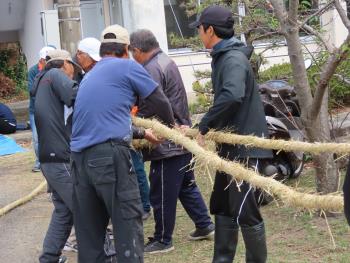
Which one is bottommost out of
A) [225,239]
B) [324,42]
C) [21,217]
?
[21,217]

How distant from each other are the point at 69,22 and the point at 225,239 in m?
5.34

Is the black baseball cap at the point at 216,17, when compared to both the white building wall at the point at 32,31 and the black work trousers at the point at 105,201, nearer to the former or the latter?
the black work trousers at the point at 105,201

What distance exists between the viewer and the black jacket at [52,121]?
4.84 meters

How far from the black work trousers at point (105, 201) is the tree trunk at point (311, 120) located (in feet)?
7.35

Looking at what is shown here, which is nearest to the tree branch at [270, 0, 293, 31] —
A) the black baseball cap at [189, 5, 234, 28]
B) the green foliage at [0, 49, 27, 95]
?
the black baseball cap at [189, 5, 234, 28]

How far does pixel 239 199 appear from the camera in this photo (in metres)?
4.29

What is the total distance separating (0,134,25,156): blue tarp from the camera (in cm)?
1083

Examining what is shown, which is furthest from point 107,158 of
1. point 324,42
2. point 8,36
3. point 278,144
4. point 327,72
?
point 8,36

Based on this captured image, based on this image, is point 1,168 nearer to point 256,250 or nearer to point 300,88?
point 300,88

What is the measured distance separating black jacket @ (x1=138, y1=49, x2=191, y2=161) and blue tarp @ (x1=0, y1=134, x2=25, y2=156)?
592cm

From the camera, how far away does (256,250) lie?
14.3 feet

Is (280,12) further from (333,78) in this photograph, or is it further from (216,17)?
(333,78)

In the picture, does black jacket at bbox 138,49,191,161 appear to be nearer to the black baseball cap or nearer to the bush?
the black baseball cap

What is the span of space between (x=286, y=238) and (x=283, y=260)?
0.58 meters
